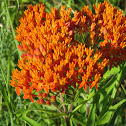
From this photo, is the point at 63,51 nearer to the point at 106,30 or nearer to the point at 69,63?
the point at 69,63

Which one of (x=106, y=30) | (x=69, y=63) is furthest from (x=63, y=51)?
(x=106, y=30)

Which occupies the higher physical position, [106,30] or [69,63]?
[106,30]

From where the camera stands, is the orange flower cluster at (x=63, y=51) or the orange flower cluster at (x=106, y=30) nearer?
the orange flower cluster at (x=63, y=51)

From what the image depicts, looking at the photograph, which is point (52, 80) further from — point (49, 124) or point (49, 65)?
point (49, 124)

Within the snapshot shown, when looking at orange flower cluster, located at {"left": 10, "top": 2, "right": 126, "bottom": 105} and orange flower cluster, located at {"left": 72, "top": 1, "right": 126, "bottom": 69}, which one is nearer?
orange flower cluster, located at {"left": 10, "top": 2, "right": 126, "bottom": 105}

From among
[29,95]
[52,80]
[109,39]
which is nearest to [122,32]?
[109,39]

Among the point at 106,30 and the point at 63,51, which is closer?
the point at 63,51

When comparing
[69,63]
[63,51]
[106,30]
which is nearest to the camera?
[69,63]
